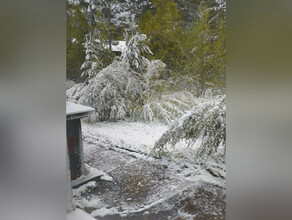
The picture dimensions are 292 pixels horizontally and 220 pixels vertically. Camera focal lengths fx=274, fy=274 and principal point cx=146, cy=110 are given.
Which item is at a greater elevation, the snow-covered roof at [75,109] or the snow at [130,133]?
the snow-covered roof at [75,109]

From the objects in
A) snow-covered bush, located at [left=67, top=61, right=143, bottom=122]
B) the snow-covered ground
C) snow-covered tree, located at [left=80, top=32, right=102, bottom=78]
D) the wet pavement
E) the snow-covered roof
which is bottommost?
the wet pavement

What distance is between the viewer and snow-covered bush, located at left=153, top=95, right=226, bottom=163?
1512mm

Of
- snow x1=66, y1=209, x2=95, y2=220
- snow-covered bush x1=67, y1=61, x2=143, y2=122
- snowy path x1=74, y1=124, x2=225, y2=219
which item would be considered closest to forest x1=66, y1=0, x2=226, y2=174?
snow-covered bush x1=67, y1=61, x2=143, y2=122

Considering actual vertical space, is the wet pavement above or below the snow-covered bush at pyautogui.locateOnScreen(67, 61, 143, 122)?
below

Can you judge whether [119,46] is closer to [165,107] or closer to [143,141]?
[165,107]

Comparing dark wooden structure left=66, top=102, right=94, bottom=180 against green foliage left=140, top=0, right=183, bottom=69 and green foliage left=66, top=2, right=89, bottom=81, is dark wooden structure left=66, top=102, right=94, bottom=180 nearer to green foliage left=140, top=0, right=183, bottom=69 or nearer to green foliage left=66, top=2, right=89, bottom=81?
green foliage left=66, top=2, right=89, bottom=81

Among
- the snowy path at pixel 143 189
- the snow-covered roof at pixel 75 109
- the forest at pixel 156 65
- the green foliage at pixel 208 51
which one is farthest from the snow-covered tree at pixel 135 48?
the snowy path at pixel 143 189

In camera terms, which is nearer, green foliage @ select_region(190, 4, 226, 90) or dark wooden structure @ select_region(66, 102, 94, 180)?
green foliage @ select_region(190, 4, 226, 90)

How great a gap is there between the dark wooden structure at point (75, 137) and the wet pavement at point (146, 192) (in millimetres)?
48

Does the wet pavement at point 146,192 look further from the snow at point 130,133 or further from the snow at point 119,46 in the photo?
the snow at point 119,46

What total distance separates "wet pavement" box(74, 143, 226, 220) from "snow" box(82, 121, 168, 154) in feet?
0.21

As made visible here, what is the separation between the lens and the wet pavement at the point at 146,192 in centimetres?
147

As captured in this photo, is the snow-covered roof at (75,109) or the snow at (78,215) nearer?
the snow at (78,215)
